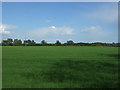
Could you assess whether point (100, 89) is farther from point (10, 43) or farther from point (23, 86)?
point (10, 43)

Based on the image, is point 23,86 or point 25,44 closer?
point 23,86

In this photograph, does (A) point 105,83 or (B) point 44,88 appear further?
(A) point 105,83

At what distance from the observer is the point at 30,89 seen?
3109 mm

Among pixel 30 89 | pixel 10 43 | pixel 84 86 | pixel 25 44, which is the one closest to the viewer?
pixel 30 89

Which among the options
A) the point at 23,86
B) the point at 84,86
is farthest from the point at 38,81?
the point at 84,86

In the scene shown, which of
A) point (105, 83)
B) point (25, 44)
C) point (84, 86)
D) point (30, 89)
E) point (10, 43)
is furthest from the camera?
point (25, 44)

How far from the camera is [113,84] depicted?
3564 millimetres

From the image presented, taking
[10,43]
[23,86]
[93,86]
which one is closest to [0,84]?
[23,86]

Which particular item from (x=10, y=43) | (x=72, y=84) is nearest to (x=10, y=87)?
(x=72, y=84)

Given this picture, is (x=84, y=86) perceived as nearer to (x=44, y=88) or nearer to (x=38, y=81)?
(x=44, y=88)

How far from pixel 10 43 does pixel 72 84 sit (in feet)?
121

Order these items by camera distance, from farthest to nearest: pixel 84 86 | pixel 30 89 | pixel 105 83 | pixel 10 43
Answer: pixel 10 43 → pixel 105 83 → pixel 84 86 → pixel 30 89

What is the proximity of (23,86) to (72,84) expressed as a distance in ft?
3.71

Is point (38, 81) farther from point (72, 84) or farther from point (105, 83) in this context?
point (105, 83)
